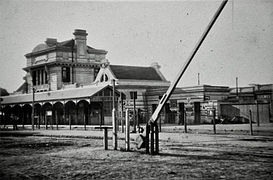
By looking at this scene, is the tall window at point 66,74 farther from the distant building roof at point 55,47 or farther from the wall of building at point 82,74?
the distant building roof at point 55,47

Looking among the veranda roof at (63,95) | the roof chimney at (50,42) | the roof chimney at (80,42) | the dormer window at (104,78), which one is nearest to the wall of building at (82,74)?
the roof chimney at (80,42)

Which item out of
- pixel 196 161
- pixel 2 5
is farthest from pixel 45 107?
pixel 196 161

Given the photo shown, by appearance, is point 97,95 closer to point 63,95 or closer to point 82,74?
point 63,95

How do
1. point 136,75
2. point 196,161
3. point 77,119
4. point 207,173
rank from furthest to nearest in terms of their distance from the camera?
point 136,75 → point 77,119 → point 196,161 → point 207,173

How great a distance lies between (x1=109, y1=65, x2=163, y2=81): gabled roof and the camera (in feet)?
150

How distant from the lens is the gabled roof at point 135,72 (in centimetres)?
4559

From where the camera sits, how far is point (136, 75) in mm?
47719

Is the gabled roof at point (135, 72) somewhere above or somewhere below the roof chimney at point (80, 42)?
below

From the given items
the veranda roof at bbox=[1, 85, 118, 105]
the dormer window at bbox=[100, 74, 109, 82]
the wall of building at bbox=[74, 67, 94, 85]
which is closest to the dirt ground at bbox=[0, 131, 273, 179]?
the veranda roof at bbox=[1, 85, 118, 105]

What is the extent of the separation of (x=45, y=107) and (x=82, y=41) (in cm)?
1218

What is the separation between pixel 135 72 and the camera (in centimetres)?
4881

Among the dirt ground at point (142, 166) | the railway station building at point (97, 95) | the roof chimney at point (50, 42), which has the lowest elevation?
the dirt ground at point (142, 166)

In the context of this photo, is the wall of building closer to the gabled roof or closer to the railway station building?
the railway station building

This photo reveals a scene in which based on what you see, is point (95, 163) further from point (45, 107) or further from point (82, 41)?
point (82, 41)
